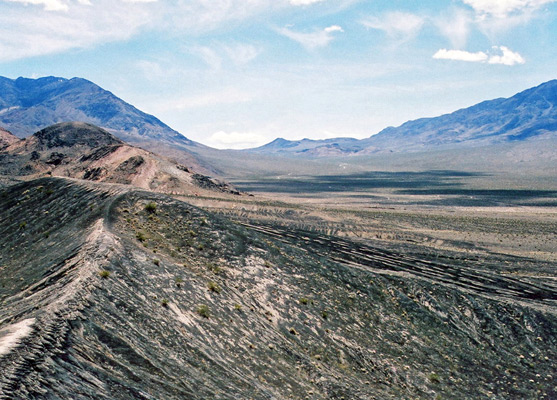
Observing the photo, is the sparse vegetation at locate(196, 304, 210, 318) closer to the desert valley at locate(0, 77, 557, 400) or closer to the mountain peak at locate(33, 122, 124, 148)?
the desert valley at locate(0, 77, 557, 400)

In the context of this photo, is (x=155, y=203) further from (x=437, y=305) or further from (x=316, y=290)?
(x=437, y=305)

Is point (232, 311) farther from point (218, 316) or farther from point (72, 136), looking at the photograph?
point (72, 136)

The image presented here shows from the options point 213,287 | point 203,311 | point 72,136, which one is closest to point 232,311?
point 213,287

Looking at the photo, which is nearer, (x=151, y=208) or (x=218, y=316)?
(x=218, y=316)

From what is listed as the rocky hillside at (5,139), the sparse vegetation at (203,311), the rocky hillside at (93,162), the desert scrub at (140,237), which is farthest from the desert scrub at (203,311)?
the rocky hillside at (5,139)

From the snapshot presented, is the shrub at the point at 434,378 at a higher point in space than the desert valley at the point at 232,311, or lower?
lower

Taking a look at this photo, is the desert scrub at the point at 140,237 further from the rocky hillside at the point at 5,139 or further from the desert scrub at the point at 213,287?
the rocky hillside at the point at 5,139
